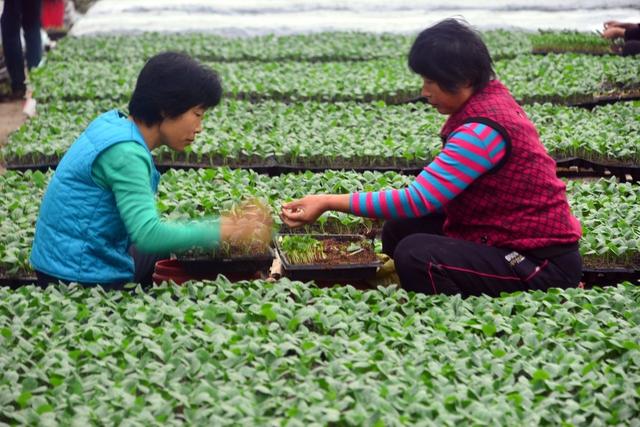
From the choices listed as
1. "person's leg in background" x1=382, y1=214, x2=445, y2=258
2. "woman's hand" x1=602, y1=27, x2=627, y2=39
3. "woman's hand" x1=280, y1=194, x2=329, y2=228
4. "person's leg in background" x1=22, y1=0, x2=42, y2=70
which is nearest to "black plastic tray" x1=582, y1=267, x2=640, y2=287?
"person's leg in background" x1=382, y1=214, x2=445, y2=258

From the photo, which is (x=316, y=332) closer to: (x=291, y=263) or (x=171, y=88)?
(x=291, y=263)

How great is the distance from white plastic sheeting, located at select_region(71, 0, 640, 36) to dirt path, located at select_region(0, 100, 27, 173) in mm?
1386

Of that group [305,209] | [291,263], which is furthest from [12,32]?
[305,209]

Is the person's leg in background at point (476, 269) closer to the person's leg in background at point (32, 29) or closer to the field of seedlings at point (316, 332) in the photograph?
the field of seedlings at point (316, 332)

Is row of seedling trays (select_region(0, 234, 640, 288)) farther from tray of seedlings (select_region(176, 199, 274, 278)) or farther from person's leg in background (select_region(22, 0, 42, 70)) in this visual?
person's leg in background (select_region(22, 0, 42, 70))

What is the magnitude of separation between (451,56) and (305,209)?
0.89 m

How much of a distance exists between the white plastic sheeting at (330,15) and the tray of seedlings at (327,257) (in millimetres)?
7119

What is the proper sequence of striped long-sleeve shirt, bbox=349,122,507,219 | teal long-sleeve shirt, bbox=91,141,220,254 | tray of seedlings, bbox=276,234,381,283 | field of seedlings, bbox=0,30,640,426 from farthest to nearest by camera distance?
tray of seedlings, bbox=276,234,381,283
striped long-sleeve shirt, bbox=349,122,507,219
teal long-sleeve shirt, bbox=91,141,220,254
field of seedlings, bbox=0,30,640,426

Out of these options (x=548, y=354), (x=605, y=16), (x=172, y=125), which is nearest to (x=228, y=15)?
(x=605, y=16)

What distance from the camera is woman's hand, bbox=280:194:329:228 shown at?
4070 millimetres

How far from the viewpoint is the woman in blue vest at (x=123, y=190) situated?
3.74 m

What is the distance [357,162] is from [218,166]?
94cm

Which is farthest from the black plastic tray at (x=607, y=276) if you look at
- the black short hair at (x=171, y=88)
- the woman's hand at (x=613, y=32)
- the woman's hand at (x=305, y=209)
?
the woman's hand at (x=613, y=32)

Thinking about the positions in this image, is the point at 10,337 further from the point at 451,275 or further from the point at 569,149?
the point at 569,149
